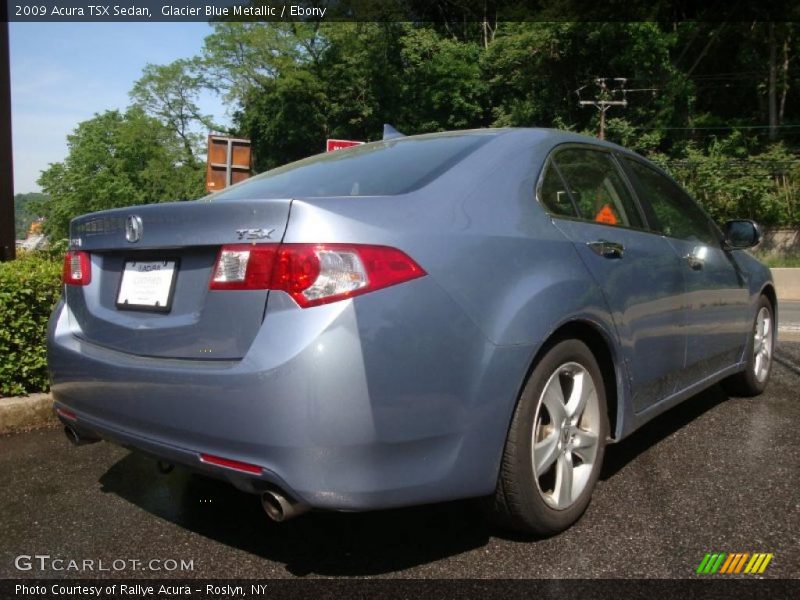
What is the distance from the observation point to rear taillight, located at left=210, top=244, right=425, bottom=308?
1.93 meters

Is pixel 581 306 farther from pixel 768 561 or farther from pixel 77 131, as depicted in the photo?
pixel 77 131

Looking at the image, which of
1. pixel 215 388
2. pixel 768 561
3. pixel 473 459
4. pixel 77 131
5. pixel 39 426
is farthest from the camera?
pixel 77 131

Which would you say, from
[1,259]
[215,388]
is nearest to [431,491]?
[215,388]

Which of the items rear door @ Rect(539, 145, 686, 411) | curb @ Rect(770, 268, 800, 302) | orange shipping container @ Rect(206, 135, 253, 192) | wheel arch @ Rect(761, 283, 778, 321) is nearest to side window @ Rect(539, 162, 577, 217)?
rear door @ Rect(539, 145, 686, 411)

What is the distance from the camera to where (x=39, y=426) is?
4023 millimetres

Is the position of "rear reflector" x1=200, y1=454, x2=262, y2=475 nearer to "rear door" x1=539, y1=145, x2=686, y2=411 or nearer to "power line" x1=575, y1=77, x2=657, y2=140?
"rear door" x1=539, y1=145, x2=686, y2=411

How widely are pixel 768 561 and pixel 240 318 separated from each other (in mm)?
1889

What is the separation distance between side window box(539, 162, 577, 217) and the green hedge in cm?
293

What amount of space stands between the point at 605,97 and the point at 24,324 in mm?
31004

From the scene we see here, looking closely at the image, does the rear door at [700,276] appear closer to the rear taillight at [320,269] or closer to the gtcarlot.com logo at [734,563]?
the gtcarlot.com logo at [734,563]

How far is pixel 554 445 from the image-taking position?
2465 mm

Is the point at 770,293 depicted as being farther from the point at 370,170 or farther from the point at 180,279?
the point at 180,279

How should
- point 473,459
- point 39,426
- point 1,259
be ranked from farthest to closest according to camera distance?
point 1,259 → point 39,426 → point 473,459

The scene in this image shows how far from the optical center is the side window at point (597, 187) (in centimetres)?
287
